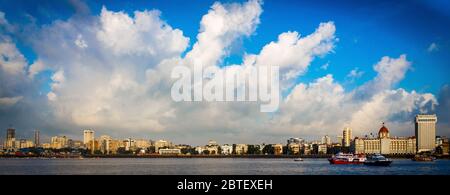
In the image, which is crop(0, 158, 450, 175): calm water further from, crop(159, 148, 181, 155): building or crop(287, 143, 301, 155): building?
crop(159, 148, 181, 155): building

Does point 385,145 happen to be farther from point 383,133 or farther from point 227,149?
point 227,149

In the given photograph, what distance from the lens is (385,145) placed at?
89.6 meters

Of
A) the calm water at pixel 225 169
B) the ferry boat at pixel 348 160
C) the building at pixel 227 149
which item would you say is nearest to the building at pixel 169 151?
the building at pixel 227 149

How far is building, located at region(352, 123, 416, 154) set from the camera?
Answer: 89062 mm

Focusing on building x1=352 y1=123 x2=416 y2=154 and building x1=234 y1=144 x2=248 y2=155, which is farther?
building x1=234 y1=144 x2=248 y2=155

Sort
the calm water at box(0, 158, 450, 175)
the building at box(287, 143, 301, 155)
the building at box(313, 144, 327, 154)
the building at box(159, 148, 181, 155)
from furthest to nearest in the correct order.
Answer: the building at box(159, 148, 181, 155) < the building at box(287, 143, 301, 155) < the building at box(313, 144, 327, 154) < the calm water at box(0, 158, 450, 175)

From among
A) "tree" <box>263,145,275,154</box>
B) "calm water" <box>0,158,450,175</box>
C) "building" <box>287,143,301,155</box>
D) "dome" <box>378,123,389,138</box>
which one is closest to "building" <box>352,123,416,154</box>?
"dome" <box>378,123,389,138</box>

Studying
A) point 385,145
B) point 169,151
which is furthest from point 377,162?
point 169,151
